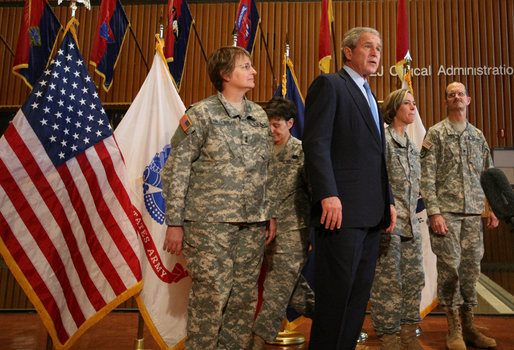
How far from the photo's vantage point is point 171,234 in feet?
6.13

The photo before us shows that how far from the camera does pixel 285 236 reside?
2.38m

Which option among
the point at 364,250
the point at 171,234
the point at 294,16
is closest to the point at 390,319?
the point at 364,250

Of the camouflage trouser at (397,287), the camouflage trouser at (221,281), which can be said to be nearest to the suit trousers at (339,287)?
the camouflage trouser at (221,281)

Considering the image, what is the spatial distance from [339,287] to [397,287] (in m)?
0.83

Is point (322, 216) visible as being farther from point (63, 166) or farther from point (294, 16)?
point (294, 16)

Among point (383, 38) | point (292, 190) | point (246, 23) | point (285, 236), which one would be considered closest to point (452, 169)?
point (292, 190)

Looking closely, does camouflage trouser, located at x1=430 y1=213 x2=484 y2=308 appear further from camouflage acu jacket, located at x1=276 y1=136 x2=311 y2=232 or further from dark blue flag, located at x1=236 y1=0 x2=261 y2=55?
dark blue flag, located at x1=236 y1=0 x2=261 y2=55

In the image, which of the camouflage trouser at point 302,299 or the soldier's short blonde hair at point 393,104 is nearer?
the camouflage trouser at point 302,299

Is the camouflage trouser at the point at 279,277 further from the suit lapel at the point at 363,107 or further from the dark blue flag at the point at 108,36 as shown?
the dark blue flag at the point at 108,36

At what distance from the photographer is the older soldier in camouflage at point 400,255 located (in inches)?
89.5

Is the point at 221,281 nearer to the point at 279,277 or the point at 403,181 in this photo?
the point at 279,277

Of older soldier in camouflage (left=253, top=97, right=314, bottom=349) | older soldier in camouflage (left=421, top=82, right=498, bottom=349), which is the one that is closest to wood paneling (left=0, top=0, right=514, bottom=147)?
older soldier in camouflage (left=421, top=82, right=498, bottom=349)

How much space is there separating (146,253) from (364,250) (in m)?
1.26

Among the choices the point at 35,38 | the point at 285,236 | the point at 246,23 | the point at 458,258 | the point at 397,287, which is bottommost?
the point at 397,287
